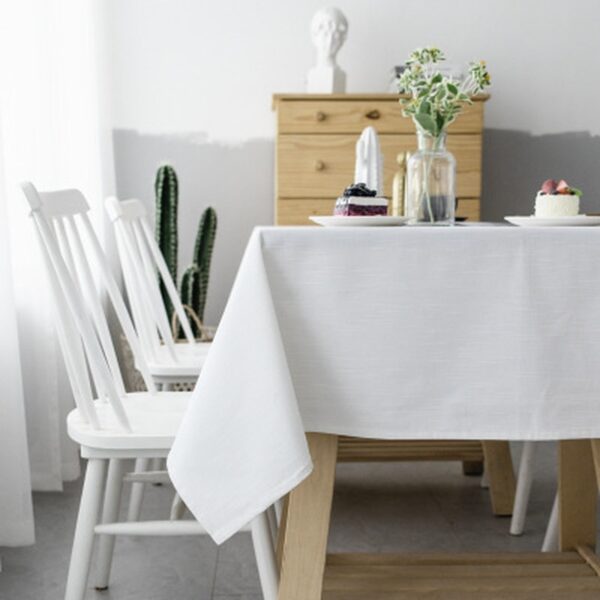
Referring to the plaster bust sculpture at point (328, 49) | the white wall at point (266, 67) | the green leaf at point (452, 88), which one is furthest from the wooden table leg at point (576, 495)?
the white wall at point (266, 67)

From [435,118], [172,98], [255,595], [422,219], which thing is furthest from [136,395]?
[172,98]

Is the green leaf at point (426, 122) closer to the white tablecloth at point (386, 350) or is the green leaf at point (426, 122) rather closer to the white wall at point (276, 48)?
the white tablecloth at point (386, 350)

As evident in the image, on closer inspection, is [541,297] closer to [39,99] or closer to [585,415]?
[585,415]

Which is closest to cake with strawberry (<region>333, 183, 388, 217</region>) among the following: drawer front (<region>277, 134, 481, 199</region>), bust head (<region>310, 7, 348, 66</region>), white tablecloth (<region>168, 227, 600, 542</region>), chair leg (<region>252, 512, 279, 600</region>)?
white tablecloth (<region>168, 227, 600, 542</region>)

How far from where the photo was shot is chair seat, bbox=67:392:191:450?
1.66m

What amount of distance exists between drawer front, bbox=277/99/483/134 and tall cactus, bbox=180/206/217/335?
0.46m

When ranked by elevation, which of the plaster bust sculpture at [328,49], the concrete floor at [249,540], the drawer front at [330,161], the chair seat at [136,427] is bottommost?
the concrete floor at [249,540]

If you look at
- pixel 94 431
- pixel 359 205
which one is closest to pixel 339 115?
pixel 359 205

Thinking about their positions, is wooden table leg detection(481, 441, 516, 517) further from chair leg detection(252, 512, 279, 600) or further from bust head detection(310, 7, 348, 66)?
bust head detection(310, 7, 348, 66)

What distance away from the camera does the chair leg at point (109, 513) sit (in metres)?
1.92

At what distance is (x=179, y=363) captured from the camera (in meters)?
2.48

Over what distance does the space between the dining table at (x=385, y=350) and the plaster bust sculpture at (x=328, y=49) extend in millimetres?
2255

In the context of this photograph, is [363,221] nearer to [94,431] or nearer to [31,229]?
[94,431]

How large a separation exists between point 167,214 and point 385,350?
7.31 ft
